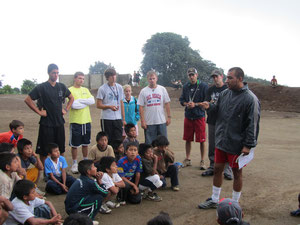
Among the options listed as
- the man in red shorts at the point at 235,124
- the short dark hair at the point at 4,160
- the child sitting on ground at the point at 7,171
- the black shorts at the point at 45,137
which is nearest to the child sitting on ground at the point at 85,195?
the child sitting on ground at the point at 7,171

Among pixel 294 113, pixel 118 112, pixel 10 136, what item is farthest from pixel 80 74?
pixel 294 113

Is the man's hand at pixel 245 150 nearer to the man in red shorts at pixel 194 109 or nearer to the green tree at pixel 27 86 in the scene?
the man in red shorts at pixel 194 109

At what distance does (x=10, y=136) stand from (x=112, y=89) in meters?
2.09

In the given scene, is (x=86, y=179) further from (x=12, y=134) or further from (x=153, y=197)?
(x=12, y=134)

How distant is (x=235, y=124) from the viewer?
388cm

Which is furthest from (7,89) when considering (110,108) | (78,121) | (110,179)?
(110,179)

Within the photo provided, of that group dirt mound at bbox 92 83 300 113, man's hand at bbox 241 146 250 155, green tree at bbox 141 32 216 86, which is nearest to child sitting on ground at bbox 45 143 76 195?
man's hand at bbox 241 146 250 155

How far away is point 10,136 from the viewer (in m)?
5.12

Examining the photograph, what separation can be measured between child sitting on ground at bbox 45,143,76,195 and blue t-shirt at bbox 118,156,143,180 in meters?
0.96

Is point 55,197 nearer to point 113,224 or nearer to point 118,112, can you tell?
point 113,224

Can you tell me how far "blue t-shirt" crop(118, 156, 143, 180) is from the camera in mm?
Result: 4578

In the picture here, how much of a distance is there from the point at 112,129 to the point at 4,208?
3.02m

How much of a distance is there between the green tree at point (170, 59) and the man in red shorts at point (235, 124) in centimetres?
4027

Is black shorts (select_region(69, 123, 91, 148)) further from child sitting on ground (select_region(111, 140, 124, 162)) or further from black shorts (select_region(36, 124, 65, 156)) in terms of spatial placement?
child sitting on ground (select_region(111, 140, 124, 162))
